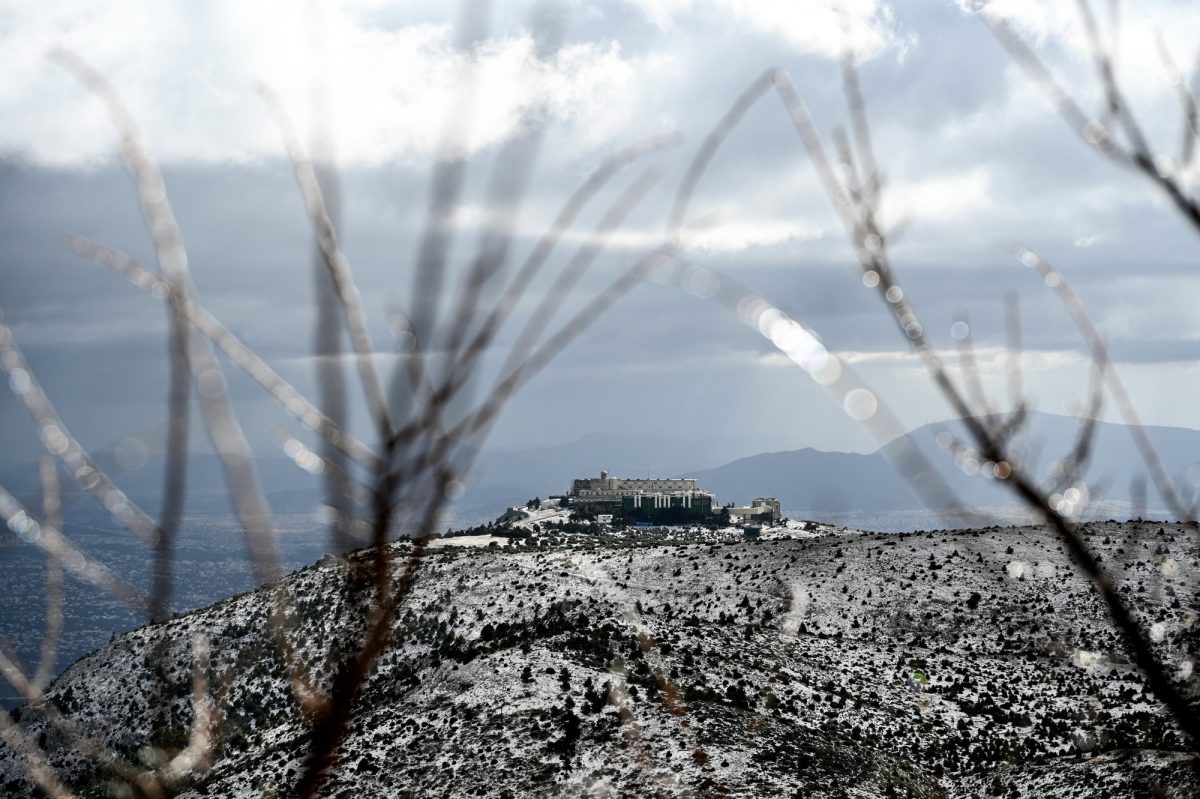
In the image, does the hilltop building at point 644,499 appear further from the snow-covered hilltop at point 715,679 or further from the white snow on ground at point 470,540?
the snow-covered hilltop at point 715,679

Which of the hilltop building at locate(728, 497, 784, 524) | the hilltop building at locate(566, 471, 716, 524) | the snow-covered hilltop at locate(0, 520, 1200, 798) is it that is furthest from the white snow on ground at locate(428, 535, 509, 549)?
the hilltop building at locate(728, 497, 784, 524)

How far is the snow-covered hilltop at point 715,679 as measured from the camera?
2666cm

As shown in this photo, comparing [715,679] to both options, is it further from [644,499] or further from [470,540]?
[644,499]

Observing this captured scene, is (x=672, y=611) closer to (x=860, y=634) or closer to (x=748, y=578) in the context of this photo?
(x=748, y=578)

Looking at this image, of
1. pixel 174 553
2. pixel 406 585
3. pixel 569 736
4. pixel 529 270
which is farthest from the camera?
pixel 569 736

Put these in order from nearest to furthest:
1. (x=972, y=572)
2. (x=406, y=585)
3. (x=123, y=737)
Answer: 1. (x=406, y=585)
2. (x=123, y=737)
3. (x=972, y=572)

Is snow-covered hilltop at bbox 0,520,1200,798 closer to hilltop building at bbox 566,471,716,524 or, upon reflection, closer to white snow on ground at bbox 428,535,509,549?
white snow on ground at bbox 428,535,509,549

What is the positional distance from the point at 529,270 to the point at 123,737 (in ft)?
178

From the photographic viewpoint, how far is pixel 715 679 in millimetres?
34188

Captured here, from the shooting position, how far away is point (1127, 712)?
33.4 metres

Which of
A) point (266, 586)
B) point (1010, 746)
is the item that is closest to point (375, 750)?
point (1010, 746)

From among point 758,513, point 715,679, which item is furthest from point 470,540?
point 715,679

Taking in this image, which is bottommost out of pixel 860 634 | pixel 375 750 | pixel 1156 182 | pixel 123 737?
pixel 123 737

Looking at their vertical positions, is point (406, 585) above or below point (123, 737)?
above
